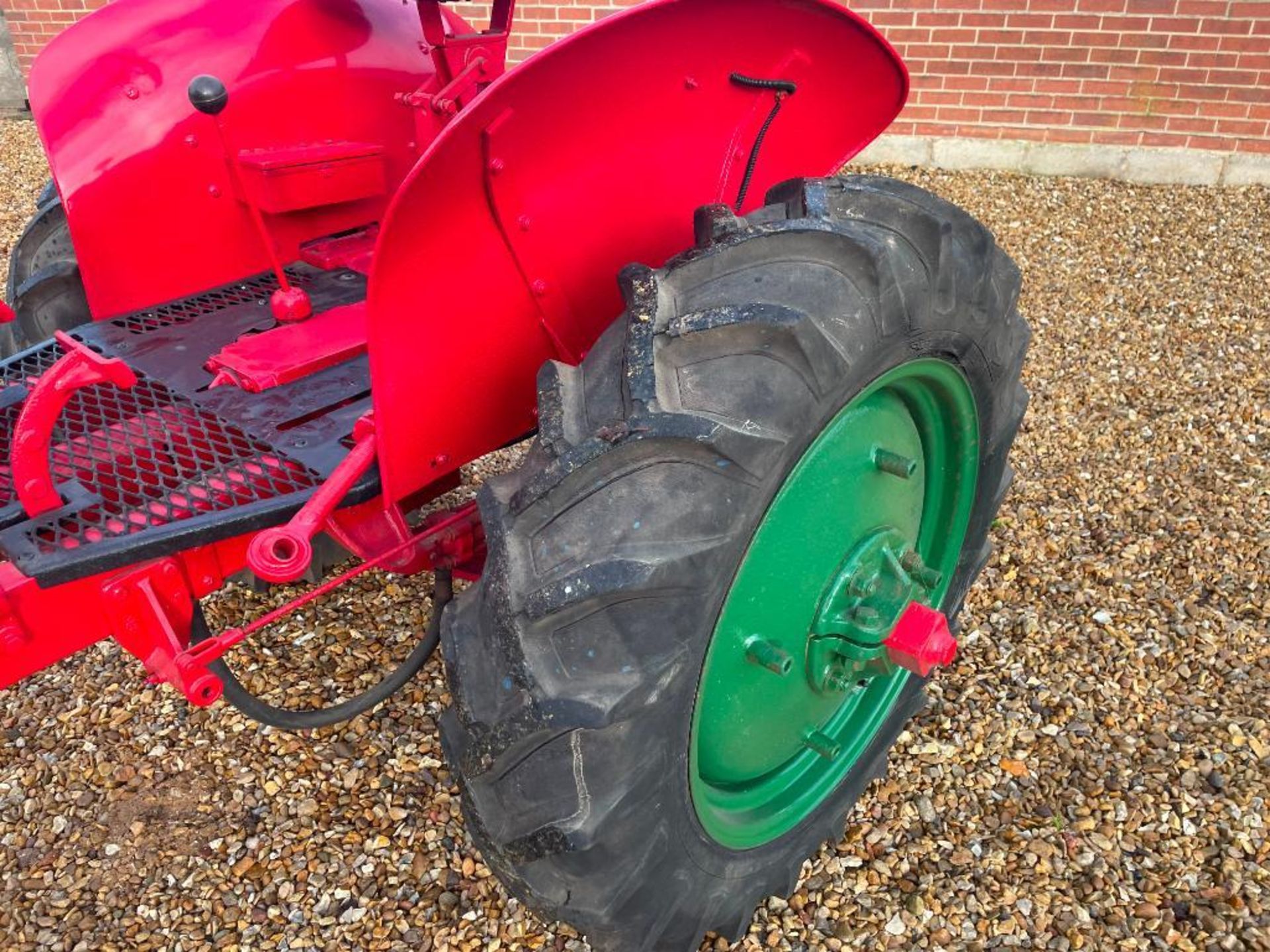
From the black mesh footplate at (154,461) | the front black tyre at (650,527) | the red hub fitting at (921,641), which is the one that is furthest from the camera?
the red hub fitting at (921,641)

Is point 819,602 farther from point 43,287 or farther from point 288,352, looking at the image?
point 43,287

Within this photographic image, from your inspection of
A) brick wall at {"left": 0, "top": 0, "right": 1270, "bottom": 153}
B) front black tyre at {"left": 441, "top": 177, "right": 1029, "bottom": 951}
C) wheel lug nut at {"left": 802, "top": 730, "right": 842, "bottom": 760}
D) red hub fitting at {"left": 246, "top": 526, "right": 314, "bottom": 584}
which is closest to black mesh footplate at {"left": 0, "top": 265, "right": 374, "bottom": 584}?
red hub fitting at {"left": 246, "top": 526, "right": 314, "bottom": 584}

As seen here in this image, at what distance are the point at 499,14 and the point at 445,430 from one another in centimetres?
112

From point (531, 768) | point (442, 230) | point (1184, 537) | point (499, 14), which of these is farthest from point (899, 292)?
point (1184, 537)

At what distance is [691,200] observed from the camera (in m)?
1.64

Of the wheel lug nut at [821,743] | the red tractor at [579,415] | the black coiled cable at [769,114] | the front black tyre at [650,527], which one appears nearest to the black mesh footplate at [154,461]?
the red tractor at [579,415]

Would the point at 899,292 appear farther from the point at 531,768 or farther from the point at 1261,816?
the point at 1261,816

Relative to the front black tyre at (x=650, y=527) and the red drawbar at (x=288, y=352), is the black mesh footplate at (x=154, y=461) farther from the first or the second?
the front black tyre at (x=650, y=527)

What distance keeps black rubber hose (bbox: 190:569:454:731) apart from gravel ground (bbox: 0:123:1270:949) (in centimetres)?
38

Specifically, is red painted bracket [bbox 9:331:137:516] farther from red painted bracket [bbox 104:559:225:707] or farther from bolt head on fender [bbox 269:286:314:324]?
bolt head on fender [bbox 269:286:314:324]

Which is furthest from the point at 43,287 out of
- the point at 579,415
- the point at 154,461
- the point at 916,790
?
the point at 916,790

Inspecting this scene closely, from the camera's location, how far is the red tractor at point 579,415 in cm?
124

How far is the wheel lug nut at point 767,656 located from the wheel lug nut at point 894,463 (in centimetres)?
36

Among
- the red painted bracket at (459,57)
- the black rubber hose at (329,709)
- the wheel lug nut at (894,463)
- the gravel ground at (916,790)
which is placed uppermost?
the red painted bracket at (459,57)
